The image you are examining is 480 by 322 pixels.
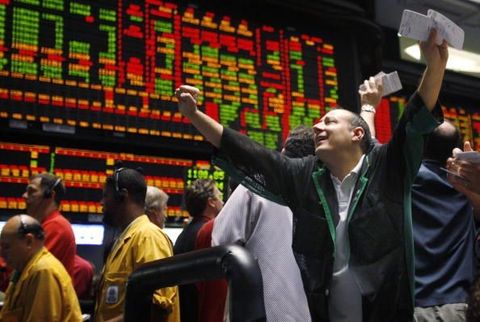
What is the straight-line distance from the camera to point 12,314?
8.21 ft

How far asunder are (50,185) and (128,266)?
966mm

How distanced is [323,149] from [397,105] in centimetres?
352

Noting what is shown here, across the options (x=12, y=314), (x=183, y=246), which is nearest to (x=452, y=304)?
(x=183, y=246)

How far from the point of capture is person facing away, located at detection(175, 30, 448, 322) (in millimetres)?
1512

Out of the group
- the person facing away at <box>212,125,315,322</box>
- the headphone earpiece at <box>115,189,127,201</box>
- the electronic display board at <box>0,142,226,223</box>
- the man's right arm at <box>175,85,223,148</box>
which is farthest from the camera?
the electronic display board at <box>0,142,226,223</box>

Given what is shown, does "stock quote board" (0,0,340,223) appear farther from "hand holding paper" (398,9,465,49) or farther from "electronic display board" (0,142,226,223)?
"hand holding paper" (398,9,465,49)

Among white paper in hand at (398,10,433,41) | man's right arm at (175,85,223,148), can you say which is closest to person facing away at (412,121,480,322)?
white paper in hand at (398,10,433,41)

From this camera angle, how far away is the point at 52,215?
302 cm

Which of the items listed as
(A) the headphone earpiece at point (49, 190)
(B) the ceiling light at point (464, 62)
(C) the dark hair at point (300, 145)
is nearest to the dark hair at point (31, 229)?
(A) the headphone earpiece at point (49, 190)

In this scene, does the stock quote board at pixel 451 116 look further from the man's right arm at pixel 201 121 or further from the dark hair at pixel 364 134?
the man's right arm at pixel 201 121

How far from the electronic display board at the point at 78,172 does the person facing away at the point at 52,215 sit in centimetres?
19

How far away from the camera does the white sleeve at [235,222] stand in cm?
207

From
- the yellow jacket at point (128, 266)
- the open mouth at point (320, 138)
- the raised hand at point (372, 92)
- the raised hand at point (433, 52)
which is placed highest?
the raised hand at point (433, 52)

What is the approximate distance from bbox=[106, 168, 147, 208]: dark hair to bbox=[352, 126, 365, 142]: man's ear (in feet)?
3.76
